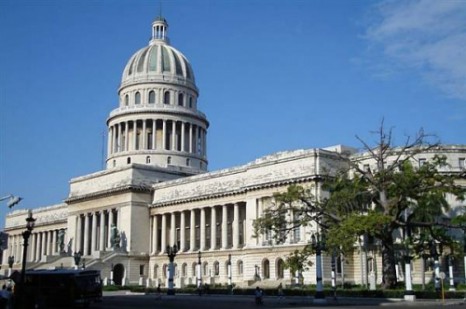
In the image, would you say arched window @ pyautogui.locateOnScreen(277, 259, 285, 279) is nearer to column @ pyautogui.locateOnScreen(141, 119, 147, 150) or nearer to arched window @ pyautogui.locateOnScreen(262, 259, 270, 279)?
arched window @ pyautogui.locateOnScreen(262, 259, 270, 279)

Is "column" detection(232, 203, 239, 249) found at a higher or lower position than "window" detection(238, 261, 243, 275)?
higher

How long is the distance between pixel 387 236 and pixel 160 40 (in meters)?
86.6

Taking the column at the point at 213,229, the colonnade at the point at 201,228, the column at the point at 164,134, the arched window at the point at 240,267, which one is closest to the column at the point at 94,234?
the colonnade at the point at 201,228

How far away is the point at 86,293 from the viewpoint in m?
51.8

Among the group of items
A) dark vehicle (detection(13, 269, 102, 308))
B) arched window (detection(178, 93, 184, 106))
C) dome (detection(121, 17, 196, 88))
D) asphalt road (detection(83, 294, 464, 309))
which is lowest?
asphalt road (detection(83, 294, 464, 309))

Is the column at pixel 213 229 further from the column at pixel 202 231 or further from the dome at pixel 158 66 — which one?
the dome at pixel 158 66

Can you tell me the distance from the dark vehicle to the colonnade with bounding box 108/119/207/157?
7157 centimetres

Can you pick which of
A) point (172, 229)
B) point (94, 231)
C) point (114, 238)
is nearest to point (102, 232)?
point (94, 231)

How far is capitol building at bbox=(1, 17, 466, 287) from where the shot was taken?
3435 inches

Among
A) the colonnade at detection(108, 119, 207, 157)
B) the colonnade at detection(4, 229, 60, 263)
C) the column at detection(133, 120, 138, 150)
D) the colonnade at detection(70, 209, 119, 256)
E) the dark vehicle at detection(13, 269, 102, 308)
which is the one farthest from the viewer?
the colonnade at detection(4, 229, 60, 263)

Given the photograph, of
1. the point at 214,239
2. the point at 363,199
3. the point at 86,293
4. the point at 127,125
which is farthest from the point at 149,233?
the point at 86,293

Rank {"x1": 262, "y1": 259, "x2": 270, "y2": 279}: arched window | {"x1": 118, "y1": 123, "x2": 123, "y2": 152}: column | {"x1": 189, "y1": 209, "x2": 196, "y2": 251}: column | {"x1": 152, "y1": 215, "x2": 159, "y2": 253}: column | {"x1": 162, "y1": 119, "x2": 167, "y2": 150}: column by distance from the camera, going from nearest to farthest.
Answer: {"x1": 262, "y1": 259, "x2": 270, "y2": 279}: arched window → {"x1": 189, "y1": 209, "x2": 196, "y2": 251}: column → {"x1": 152, "y1": 215, "x2": 159, "y2": 253}: column → {"x1": 162, "y1": 119, "x2": 167, "y2": 150}: column → {"x1": 118, "y1": 123, "x2": 123, "y2": 152}: column

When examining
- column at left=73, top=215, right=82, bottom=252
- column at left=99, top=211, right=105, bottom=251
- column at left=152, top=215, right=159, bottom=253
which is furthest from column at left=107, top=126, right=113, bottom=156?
column at left=152, top=215, right=159, bottom=253

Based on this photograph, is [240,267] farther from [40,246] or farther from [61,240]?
[40,246]
